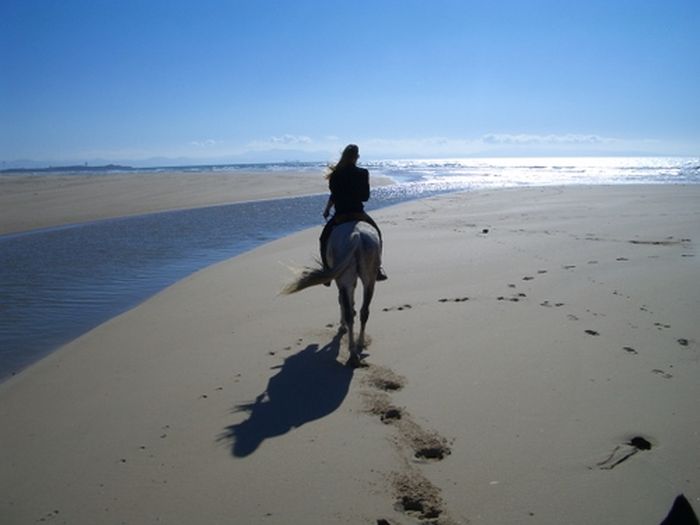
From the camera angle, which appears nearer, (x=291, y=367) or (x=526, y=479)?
(x=526, y=479)

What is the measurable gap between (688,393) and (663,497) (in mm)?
1492

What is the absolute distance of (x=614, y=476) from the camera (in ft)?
9.86

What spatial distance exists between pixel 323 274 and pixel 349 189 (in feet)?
4.16

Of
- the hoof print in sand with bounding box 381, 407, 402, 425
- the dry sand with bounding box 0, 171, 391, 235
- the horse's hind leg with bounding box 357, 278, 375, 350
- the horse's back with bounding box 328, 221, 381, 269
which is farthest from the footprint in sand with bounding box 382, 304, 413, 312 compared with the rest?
the dry sand with bounding box 0, 171, 391, 235

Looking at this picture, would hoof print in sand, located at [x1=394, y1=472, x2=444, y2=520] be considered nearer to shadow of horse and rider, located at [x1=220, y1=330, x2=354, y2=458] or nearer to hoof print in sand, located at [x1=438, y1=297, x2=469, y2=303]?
shadow of horse and rider, located at [x1=220, y1=330, x2=354, y2=458]

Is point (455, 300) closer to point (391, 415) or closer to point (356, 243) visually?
point (356, 243)

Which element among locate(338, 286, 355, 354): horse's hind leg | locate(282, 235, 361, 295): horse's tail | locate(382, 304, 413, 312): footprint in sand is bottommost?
locate(382, 304, 413, 312): footprint in sand

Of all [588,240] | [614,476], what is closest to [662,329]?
[614,476]

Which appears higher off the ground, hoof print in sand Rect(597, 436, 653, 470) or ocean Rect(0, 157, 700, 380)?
ocean Rect(0, 157, 700, 380)

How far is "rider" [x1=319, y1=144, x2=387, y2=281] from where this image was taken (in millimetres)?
5839

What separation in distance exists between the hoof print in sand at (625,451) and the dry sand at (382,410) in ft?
0.05

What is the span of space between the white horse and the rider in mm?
291

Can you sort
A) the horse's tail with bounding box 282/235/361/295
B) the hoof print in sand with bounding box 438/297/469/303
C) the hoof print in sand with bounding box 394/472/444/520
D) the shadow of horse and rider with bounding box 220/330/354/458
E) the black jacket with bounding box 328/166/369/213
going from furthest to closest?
the hoof print in sand with bounding box 438/297/469/303
the black jacket with bounding box 328/166/369/213
the horse's tail with bounding box 282/235/361/295
the shadow of horse and rider with bounding box 220/330/354/458
the hoof print in sand with bounding box 394/472/444/520

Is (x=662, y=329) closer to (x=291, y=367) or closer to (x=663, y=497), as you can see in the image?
(x=663, y=497)
